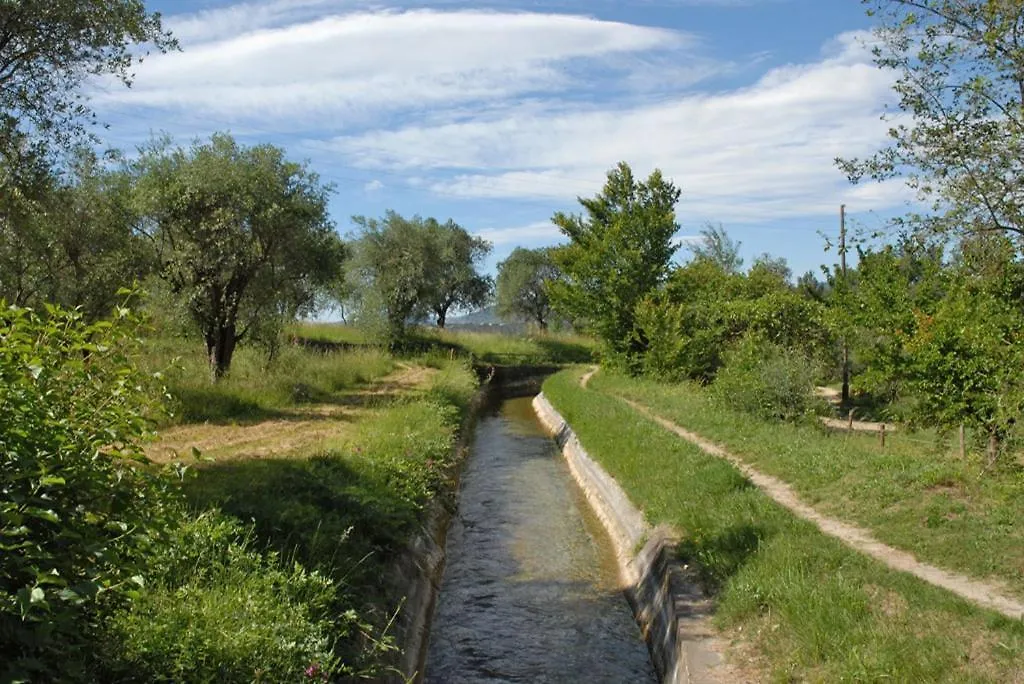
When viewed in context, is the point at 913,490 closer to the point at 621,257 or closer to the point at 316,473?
the point at 316,473

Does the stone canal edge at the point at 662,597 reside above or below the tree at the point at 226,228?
below

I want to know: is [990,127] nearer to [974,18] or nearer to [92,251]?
[974,18]

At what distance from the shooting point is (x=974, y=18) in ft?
25.8

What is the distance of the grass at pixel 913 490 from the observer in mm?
7911

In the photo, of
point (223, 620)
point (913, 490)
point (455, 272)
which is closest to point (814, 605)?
point (913, 490)

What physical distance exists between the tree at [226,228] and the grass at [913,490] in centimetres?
1341

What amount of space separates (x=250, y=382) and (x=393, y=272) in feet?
91.4

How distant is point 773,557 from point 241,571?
5.55m

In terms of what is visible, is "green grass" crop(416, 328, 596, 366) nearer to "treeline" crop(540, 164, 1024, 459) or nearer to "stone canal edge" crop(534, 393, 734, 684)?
"treeline" crop(540, 164, 1024, 459)

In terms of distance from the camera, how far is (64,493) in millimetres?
3730

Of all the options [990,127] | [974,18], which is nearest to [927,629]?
[990,127]

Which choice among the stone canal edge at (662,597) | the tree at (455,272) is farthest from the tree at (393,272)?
the stone canal edge at (662,597)

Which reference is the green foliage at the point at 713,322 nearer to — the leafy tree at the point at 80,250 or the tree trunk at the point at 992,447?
the tree trunk at the point at 992,447

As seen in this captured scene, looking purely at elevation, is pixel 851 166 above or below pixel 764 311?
above
